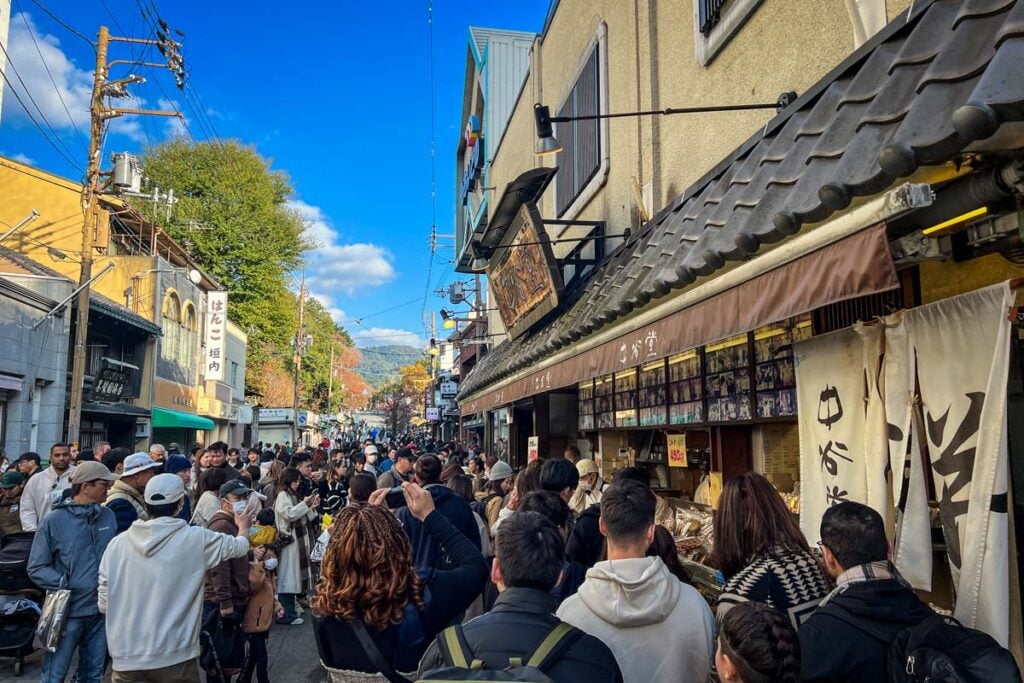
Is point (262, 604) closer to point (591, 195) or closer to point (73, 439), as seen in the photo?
point (591, 195)

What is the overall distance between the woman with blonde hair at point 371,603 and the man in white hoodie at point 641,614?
77cm

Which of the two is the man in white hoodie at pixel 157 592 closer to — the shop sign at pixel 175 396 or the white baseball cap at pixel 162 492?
the white baseball cap at pixel 162 492

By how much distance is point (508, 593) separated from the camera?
2.50 meters

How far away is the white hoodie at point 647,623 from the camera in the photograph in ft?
9.08

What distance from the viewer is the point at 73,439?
48.4 feet

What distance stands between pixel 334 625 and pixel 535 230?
762 cm

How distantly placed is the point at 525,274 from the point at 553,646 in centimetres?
941

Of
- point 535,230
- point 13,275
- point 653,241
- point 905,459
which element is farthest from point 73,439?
point 905,459

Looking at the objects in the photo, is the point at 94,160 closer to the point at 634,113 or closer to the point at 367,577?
the point at 634,113

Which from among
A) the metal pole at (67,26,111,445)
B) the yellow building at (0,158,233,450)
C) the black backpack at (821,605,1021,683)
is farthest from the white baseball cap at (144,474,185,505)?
the yellow building at (0,158,233,450)

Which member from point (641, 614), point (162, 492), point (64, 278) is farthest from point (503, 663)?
point (64, 278)

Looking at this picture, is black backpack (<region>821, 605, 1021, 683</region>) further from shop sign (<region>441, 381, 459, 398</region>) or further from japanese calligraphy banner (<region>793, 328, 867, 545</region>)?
shop sign (<region>441, 381, 459, 398</region>)

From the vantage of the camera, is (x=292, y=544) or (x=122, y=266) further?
(x=122, y=266)

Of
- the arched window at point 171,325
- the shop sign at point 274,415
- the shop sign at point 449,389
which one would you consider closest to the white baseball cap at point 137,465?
the arched window at point 171,325
